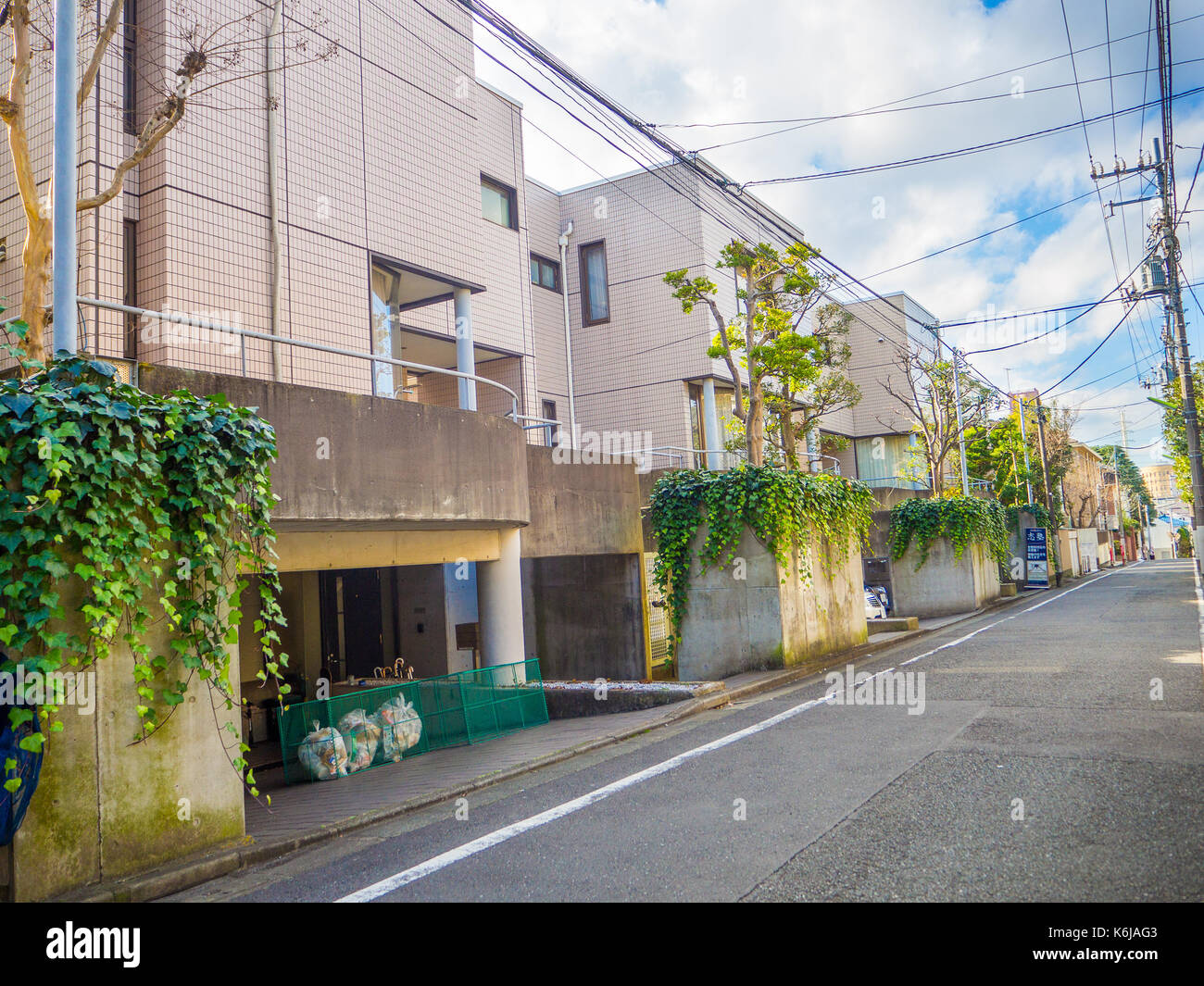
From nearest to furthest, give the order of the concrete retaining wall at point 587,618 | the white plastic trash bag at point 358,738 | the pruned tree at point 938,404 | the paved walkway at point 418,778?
1. the paved walkway at point 418,778
2. the white plastic trash bag at point 358,738
3. the concrete retaining wall at point 587,618
4. the pruned tree at point 938,404

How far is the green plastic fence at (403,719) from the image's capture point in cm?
891

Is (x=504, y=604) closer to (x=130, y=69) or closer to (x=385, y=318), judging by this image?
(x=385, y=318)

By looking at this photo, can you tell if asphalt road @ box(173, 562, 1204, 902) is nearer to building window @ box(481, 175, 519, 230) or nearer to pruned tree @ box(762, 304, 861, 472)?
pruned tree @ box(762, 304, 861, 472)

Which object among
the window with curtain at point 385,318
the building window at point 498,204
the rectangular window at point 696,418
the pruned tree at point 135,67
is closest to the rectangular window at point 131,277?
the pruned tree at point 135,67

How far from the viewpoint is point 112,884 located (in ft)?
16.7

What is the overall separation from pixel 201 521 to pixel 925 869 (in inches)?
194

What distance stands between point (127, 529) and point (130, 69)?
26.0 ft

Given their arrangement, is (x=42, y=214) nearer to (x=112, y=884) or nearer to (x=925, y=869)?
(x=112, y=884)

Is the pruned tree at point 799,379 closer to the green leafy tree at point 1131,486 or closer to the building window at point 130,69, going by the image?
the building window at point 130,69

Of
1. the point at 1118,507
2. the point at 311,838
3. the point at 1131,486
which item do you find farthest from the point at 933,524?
the point at 1131,486

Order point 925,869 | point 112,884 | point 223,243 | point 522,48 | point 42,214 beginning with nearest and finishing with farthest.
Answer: point 925,869
point 112,884
point 42,214
point 522,48
point 223,243

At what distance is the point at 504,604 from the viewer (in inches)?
466

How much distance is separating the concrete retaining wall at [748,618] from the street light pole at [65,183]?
10.0m
